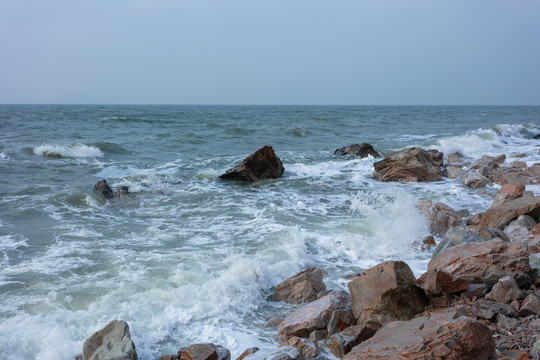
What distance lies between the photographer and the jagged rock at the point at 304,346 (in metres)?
4.17

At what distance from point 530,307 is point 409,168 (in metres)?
9.43

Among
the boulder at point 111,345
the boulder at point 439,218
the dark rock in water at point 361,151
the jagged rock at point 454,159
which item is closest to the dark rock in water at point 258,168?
the dark rock in water at point 361,151

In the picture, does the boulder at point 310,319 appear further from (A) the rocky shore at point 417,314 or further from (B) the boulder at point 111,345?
(B) the boulder at point 111,345

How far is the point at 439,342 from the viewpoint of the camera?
3.33 meters

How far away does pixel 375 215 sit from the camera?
9.52 metres

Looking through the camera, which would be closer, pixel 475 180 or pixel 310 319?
pixel 310 319

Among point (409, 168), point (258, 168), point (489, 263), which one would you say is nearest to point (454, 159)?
point (409, 168)

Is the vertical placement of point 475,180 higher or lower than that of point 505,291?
higher

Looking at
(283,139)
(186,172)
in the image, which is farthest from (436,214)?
(283,139)

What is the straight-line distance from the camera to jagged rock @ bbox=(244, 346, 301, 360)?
3877 millimetres

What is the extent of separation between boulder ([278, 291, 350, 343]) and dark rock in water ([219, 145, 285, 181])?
8.87 m

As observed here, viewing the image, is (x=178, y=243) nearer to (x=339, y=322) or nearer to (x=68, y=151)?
(x=339, y=322)

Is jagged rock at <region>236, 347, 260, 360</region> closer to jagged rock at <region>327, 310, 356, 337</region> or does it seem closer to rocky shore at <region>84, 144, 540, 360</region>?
rocky shore at <region>84, 144, 540, 360</region>

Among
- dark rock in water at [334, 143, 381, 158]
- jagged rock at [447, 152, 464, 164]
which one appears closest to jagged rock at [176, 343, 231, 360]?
dark rock in water at [334, 143, 381, 158]
